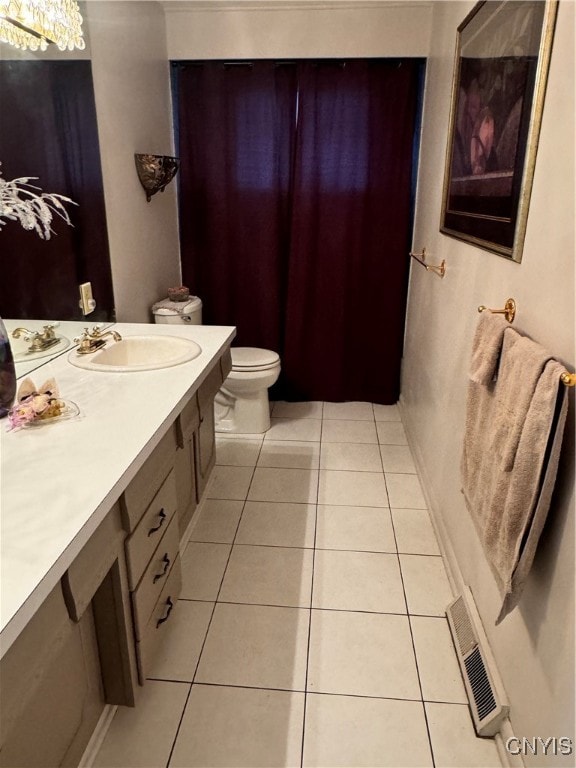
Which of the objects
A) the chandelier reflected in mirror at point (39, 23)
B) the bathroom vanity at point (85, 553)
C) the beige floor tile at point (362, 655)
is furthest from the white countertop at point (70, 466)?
the chandelier reflected in mirror at point (39, 23)

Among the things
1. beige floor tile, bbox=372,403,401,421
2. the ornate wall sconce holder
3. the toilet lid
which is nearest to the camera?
the ornate wall sconce holder

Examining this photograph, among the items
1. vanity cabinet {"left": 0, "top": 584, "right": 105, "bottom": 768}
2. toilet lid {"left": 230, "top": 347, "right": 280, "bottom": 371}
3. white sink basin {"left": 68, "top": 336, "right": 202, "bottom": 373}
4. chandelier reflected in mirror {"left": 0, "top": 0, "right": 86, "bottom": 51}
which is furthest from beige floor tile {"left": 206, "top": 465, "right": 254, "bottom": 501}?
chandelier reflected in mirror {"left": 0, "top": 0, "right": 86, "bottom": 51}

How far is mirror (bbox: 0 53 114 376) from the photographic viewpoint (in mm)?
1669

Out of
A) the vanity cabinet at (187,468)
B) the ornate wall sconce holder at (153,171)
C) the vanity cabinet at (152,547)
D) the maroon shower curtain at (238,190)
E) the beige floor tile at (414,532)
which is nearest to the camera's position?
the vanity cabinet at (152,547)

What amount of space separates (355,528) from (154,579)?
1.08 m

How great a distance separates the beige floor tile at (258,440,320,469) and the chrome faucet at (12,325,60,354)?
1276 millimetres

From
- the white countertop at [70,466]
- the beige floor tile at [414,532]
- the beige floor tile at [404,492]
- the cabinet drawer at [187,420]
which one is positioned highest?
the white countertop at [70,466]

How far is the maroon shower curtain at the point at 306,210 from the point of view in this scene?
9.70 ft

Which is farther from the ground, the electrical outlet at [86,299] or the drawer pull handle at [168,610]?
the electrical outlet at [86,299]

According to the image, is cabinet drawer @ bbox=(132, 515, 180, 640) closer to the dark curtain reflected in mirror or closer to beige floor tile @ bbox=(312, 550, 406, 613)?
beige floor tile @ bbox=(312, 550, 406, 613)

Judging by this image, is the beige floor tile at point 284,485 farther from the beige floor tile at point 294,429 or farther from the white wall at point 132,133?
the white wall at point 132,133

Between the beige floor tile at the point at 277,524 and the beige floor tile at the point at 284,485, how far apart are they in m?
0.05

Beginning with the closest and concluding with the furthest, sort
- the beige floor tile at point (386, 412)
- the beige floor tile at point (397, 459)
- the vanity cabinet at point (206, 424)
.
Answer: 1. the vanity cabinet at point (206, 424)
2. the beige floor tile at point (397, 459)
3. the beige floor tile at point (386, 412)

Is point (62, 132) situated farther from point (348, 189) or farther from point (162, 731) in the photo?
point (162, 731)
